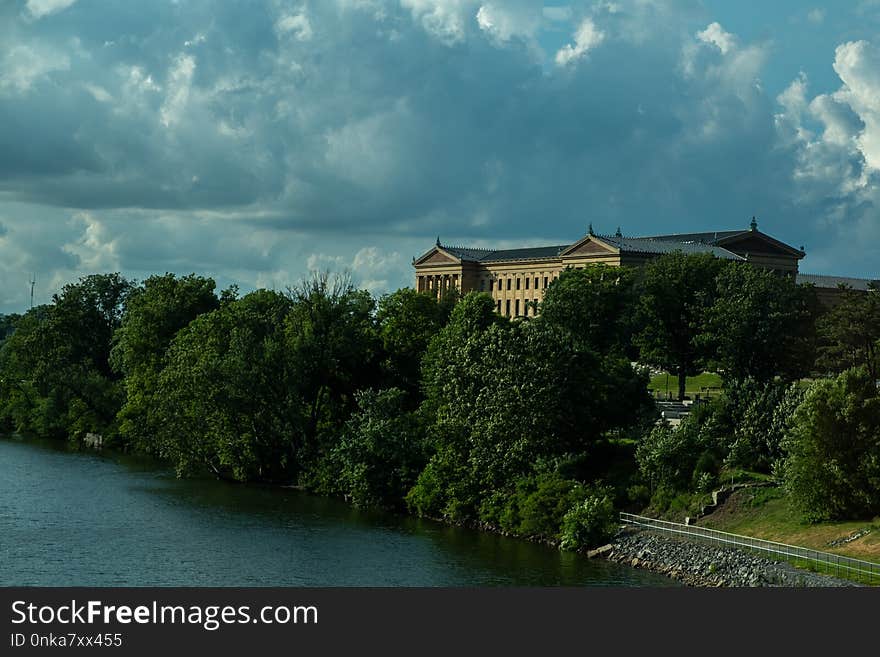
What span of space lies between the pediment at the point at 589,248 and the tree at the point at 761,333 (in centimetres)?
5647

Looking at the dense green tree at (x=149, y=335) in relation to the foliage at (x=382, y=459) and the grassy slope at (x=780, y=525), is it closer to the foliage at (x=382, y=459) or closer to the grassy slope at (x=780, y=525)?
the foliage at (x=382, y=459)

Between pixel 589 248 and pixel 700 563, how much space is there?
107698 mm

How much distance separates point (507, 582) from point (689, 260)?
188 feet

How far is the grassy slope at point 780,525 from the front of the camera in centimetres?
4928

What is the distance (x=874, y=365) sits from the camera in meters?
82.3

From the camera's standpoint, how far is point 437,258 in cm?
19350

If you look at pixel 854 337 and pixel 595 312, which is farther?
pixel 595 312

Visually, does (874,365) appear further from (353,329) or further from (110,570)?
(110,570)

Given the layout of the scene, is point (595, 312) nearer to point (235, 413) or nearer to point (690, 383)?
point (690, 383)

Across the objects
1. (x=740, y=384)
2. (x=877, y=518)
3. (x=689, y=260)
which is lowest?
(x=877, y=518)

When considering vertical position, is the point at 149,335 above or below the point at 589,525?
above

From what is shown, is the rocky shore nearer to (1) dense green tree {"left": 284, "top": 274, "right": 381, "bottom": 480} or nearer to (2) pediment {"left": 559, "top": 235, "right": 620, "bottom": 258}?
(1) dense green tree {"left": 284, "top": 274, "right": 381, "bottom": 480}

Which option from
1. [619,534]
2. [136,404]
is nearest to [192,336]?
[136,404]

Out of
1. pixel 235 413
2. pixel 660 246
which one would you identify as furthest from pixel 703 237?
pixel 235 413
